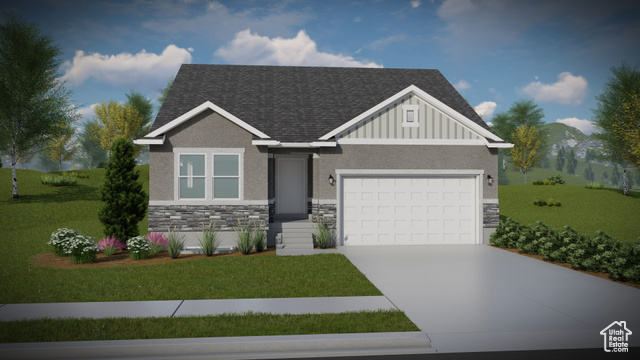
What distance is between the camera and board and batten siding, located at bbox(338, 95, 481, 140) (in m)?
15.9

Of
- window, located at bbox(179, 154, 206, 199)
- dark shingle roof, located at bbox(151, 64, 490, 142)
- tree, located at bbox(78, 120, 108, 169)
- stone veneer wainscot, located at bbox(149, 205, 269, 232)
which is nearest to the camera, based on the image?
stone veneer wainscot, located at bbox(149, 205, 269, 232)

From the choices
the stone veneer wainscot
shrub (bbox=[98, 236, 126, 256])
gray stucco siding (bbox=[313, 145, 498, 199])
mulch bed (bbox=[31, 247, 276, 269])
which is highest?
gray stucco siding (bbox=[313, 145, 498, 199])

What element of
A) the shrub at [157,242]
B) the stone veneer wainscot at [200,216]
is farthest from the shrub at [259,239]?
the shrub at [157,242]

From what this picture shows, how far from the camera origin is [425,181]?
16172mm

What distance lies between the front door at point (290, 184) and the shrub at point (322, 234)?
225 cm

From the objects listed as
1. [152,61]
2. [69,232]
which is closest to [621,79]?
[69,232]

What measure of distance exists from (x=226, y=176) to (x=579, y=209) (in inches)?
986

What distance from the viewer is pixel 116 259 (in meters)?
13.2

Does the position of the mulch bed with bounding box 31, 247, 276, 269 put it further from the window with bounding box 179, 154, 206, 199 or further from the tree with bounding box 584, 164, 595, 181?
the tree with bounding box 584, 164, 595, 181

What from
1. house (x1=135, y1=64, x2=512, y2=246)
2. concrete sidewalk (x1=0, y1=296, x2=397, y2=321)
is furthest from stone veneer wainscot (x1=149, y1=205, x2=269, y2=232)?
concrete sidewalk (x1=0, y1=296, x2=397, y2=321)

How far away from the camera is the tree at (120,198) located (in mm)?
14797

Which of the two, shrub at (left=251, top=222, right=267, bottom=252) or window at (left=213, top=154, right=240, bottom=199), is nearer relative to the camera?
shrub at (left=251, top=222, right=267, bottom=252)

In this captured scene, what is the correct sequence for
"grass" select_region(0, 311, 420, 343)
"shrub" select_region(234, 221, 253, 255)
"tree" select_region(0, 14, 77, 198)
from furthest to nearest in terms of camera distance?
1. "tree" select_region(0, 14, 77, 198)
2. "shrub" select_region(234, 221, 253, 255)
3. "grass" select_region(0, 311, 420, 343)

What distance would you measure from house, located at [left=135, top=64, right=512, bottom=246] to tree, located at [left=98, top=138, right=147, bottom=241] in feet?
2.31
